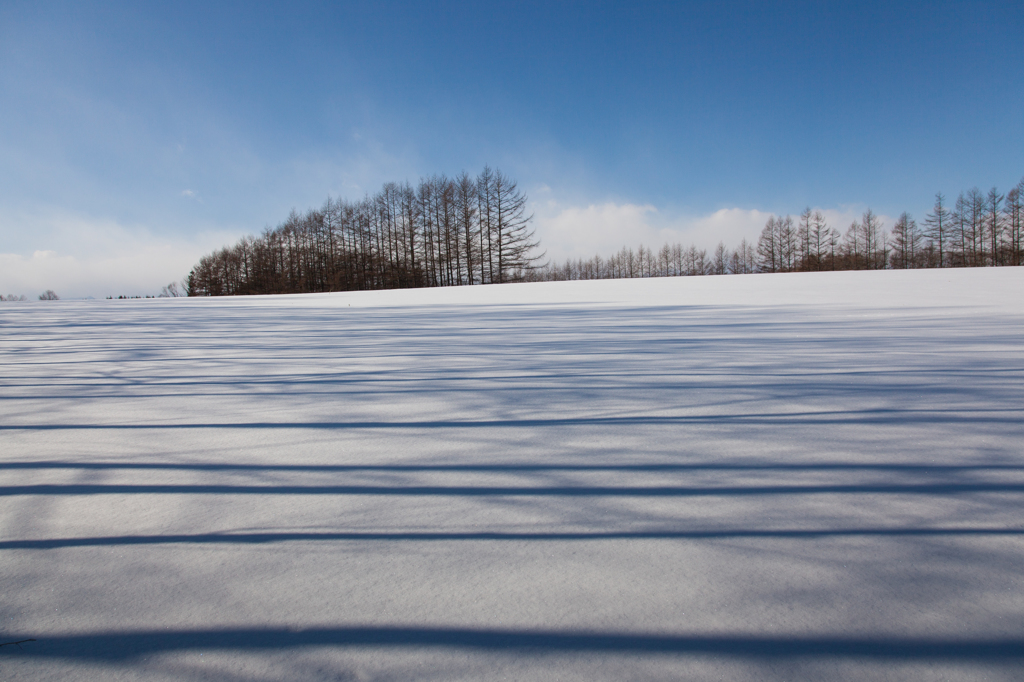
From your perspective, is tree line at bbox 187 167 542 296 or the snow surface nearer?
the snow surface

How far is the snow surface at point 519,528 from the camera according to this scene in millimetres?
633

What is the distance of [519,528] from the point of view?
35.8 inches

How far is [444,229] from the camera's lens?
26531 millimetres

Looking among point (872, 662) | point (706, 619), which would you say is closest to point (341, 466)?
point (706, 619)

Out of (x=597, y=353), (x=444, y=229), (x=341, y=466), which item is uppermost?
(x=444, y=229)

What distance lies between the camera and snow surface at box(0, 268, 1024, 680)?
2.08 ft

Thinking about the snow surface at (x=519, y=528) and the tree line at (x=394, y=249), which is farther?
the tree line at (x=394, y=249)

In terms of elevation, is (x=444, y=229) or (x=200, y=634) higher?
(x=444, y=229)

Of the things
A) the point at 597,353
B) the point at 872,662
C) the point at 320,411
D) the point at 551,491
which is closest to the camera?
the point at 872,662

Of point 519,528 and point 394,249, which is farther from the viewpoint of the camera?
point 394,249

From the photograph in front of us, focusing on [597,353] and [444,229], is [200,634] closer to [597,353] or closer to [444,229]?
[597,353]

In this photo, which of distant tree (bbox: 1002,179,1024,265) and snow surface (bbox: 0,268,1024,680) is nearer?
snow surface (bbox: 0,268,1024,680)

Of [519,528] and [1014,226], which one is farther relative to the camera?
[1014,226]

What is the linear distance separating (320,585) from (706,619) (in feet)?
2.14
